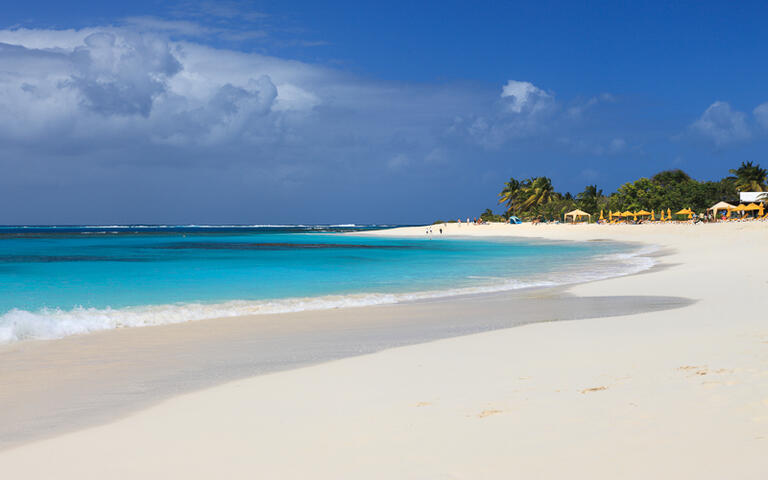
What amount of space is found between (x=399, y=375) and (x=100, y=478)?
347cm

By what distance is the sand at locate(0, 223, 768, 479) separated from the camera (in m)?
4.00

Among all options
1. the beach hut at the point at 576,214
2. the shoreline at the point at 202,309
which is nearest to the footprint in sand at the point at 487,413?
the shoreline at the point at 202,309

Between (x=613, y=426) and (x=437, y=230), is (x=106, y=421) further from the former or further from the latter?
(x=437, y=230)

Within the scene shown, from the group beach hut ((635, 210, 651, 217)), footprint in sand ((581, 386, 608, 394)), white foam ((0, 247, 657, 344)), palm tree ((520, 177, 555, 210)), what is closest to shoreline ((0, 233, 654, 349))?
white foam ((0, 247, 657, 344))

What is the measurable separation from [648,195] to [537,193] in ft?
84.5

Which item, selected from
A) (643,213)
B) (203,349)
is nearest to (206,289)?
(203,349)

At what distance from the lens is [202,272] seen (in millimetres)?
27688

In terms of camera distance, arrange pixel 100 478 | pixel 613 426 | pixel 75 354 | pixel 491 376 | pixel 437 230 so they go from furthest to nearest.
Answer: pixel 437 230 < pixel 75 354 < pixel 491 376 < pixel 613 426 < pixel 100 478

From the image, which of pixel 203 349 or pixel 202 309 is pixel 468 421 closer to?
pixel 203 349

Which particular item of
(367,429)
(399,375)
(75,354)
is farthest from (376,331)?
(367,429)

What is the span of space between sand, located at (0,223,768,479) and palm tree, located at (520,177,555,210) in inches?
4259

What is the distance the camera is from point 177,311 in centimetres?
1414

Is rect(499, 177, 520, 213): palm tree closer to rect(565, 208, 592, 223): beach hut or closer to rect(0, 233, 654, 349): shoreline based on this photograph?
rect(565, 208, 592, 223): beach hut

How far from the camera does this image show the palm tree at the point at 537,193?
112750 millimetres
